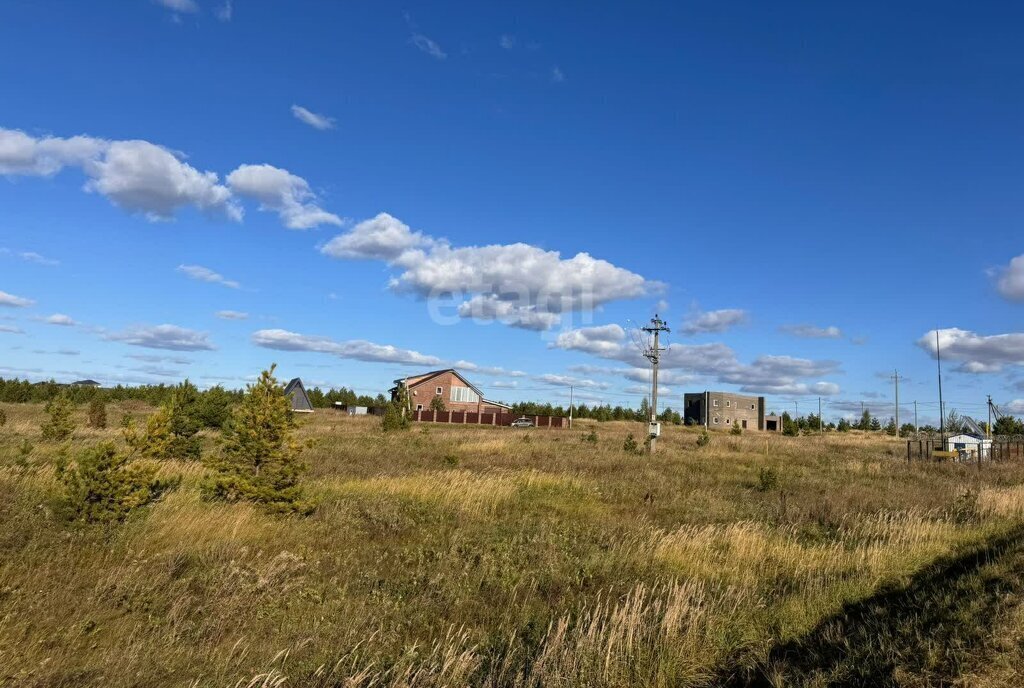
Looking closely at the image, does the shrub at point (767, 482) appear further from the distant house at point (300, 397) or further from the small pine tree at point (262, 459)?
the distant house at point (300, 397)

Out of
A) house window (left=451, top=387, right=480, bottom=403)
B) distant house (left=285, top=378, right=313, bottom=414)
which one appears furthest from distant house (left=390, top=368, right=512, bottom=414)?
distant house (left=285, top=378, right=313, bottom=414)

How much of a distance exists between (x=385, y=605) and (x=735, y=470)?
19.4 meters

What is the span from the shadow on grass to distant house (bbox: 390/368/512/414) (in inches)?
2575

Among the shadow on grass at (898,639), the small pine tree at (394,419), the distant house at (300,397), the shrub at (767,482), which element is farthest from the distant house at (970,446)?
the distant house at (300,397)

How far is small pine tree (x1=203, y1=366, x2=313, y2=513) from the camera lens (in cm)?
966

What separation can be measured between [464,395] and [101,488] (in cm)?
6970

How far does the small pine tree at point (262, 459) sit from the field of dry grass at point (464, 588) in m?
0.41

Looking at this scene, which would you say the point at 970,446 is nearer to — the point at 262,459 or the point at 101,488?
the point at 262,459

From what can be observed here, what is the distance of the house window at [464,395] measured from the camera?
249 ft

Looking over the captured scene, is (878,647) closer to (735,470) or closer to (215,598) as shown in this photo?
(215,598)

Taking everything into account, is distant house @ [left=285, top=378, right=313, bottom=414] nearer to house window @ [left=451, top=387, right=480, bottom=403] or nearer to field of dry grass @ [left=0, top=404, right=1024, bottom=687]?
house window @ [left=451, top=387, right=480, bottom=403]

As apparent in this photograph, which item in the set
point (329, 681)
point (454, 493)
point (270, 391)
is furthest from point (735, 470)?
point (329, 681)

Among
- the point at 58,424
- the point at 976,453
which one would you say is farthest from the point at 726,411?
the point at 58,424

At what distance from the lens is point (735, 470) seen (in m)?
22.5
